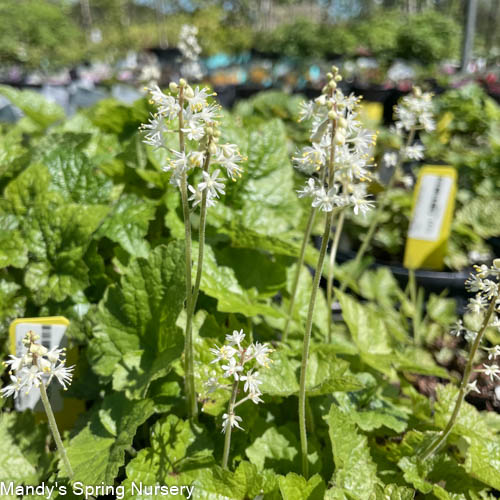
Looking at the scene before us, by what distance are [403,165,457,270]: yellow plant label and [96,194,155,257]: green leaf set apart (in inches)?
53.8

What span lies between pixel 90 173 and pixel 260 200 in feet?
2.03

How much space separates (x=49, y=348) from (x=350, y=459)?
2.89ft

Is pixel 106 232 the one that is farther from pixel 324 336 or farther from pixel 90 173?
pixel 324 336

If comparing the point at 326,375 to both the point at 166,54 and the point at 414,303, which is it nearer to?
the point at 414,303

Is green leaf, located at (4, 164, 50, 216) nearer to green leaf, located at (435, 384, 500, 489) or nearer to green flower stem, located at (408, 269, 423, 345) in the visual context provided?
green leaf, located at (435, 384, 500, 489)

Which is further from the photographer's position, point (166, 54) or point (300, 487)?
point (166, 54)

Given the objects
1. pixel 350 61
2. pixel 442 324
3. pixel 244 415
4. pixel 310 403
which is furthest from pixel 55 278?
pixel 350 61

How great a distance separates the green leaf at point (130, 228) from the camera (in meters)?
1.60

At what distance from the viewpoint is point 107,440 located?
1287 mm

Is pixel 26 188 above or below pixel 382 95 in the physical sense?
below

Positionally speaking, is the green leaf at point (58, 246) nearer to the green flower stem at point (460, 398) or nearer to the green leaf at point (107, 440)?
the green leaf at point (107, 440)

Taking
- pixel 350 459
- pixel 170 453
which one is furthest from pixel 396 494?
pixel 170 453

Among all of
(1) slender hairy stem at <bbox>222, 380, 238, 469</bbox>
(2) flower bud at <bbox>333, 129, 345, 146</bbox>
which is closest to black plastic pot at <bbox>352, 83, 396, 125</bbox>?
(2) flower bud at <bbox>333, 129, 345, 146</bbox>

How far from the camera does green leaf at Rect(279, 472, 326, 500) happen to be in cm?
111
